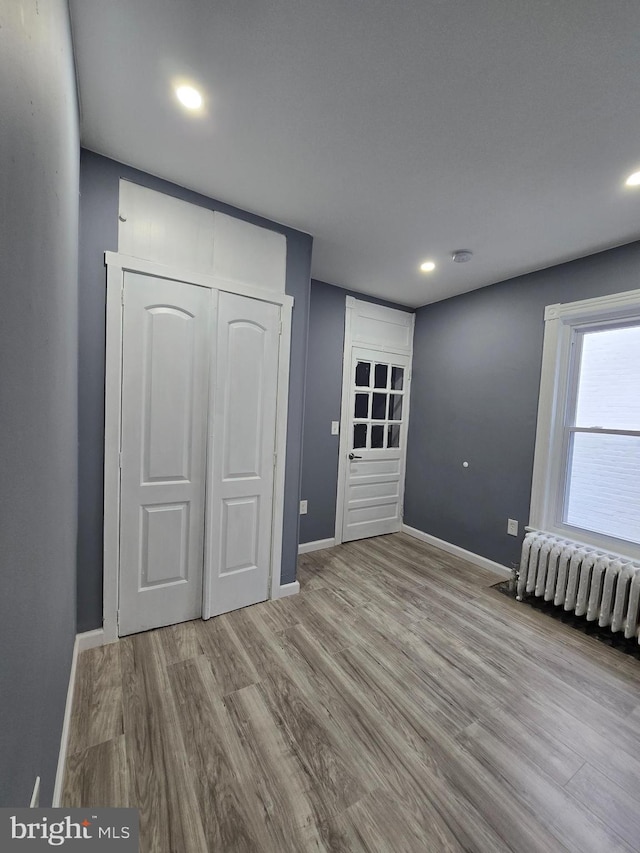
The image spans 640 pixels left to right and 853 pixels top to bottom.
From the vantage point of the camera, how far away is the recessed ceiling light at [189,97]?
1.33 m

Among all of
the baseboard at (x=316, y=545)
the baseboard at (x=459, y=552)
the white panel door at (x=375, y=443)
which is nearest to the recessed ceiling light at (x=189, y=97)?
the white panel door at (x=375, y=443)

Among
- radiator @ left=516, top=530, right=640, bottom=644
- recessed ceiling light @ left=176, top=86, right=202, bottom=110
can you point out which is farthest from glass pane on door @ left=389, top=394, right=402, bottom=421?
recessed ceiling light @ left=176, top=86, right=202, bottom=110

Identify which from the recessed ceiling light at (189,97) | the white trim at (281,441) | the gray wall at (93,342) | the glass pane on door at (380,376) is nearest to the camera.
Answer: the recessed ceiling light at (189,97)

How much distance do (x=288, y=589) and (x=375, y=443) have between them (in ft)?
5.88

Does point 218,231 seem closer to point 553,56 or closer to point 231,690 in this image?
point 553,56

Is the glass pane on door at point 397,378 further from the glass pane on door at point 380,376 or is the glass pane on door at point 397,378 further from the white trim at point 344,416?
the white trim at point 344,416

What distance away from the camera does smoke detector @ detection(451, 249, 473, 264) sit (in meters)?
2.49

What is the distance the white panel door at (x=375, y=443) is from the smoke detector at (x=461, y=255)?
1190mm

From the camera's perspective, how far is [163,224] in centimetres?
189

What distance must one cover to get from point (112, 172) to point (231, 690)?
262 cm

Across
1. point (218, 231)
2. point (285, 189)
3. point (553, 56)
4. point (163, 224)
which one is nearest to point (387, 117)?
point (553, 56)

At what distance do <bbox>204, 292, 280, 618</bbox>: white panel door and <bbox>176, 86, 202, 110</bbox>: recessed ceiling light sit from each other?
854 millimetres

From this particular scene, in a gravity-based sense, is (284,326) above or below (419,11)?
below

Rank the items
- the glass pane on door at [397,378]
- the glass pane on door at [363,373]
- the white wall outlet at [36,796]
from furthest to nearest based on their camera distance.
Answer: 1. the glass pane on door at [397,378]
2. the glass pane on door at [363,373]
3. the white wall outlet at [36,796]
